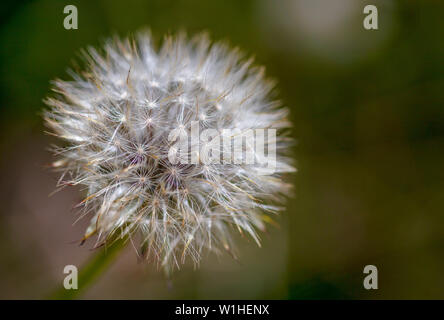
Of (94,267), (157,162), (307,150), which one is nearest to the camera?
(157,162)

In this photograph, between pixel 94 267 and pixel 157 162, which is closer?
pixel 157 162

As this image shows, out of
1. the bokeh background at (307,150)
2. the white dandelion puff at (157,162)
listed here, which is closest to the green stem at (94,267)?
the white dandelion puff at (157,162)

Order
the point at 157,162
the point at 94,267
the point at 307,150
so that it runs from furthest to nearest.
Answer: the point at 307,150
the point at 94,267
the point at 157,162

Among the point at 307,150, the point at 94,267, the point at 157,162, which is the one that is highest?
the point at 307,150

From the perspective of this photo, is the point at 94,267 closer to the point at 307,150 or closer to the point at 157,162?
the point at 157,162

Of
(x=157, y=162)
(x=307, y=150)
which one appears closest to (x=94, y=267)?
(x=157, y=162)
